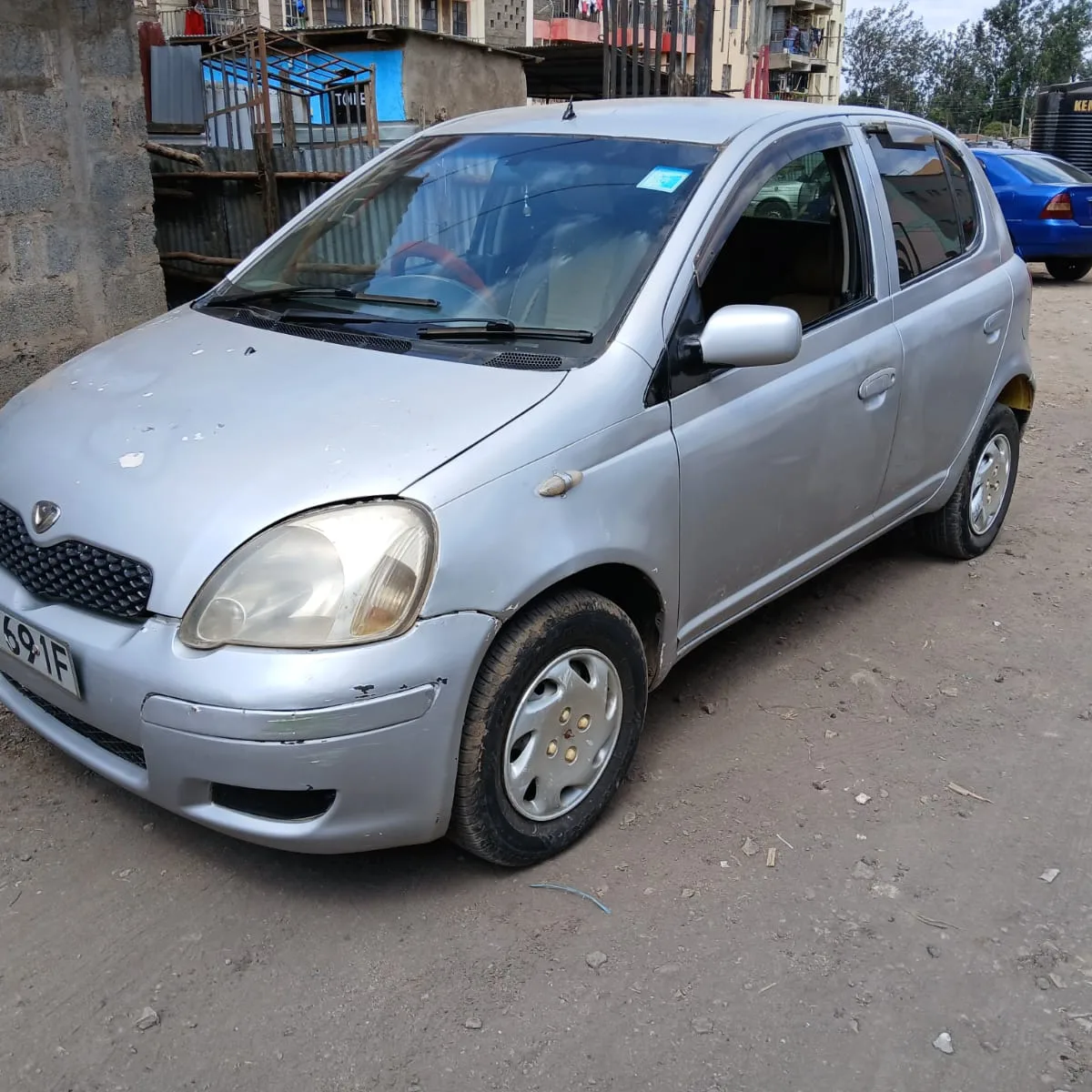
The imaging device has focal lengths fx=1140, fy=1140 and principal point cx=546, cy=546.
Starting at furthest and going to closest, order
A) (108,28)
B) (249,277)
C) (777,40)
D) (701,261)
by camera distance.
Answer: (777,40) → (108,28) → (249,277) → (701,261)

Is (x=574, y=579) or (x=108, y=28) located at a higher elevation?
(x=108, y=28)

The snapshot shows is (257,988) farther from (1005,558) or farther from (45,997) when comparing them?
(1005,558)

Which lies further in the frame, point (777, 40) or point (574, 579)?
point (777, 40)

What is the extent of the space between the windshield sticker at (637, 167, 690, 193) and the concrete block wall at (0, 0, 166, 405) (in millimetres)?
3810

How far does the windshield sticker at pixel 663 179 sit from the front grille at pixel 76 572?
178cm

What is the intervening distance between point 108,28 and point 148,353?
3752mm

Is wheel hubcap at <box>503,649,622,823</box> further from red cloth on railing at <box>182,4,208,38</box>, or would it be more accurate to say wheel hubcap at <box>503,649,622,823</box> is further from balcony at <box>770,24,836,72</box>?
balcony at <box>770,24,836,72</box>

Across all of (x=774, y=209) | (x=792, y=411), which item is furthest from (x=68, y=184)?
(x=792, y=411)

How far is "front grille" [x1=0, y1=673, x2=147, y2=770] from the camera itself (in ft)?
8.45

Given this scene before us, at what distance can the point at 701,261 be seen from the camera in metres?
3.09

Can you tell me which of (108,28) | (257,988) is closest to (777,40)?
(108,28)

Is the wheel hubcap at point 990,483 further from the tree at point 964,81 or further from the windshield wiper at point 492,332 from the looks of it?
the tree at point 964,81

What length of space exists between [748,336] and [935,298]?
1514mm

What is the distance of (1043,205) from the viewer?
13.4 m
